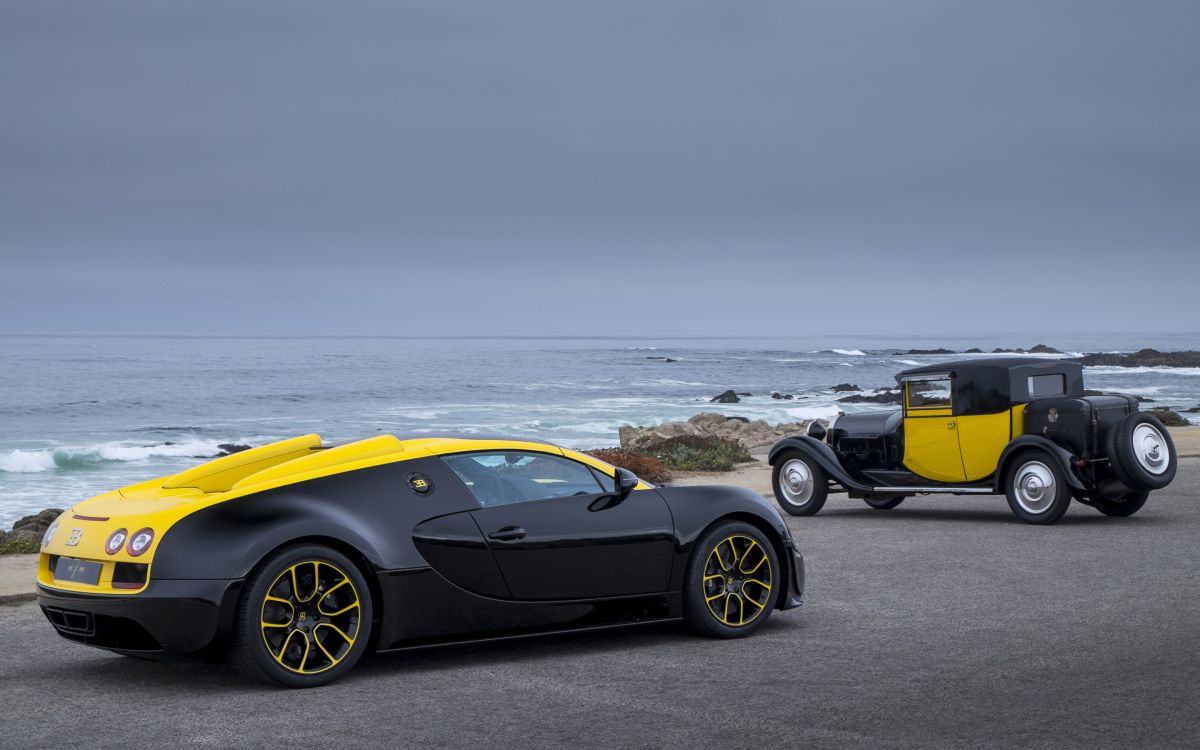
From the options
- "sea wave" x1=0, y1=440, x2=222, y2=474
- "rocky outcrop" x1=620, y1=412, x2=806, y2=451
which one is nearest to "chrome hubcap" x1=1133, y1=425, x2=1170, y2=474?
"rocky outcrop" x1=620, y1=412, x2=806, y2=451

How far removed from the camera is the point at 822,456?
52.8ft

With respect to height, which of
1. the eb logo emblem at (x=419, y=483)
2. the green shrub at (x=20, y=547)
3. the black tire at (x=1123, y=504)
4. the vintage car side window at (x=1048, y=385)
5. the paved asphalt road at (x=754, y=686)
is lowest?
the black tire at (x=1123, y=504)

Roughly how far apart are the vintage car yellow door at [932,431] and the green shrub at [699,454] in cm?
818

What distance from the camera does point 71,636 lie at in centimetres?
705

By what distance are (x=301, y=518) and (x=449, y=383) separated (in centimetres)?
7534

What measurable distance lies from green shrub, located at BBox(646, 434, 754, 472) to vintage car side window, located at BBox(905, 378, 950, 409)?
27.0 ft

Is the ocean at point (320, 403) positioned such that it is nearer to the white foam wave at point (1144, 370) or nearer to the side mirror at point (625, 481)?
the white foam wave at point (1144, 370)

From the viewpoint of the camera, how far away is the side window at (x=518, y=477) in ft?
25.1

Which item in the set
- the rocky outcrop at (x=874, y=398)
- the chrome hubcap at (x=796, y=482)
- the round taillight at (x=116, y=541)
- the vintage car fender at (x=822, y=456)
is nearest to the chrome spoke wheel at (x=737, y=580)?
the round taillight at (x=116, y=541)

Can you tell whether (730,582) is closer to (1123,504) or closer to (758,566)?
(758,566)

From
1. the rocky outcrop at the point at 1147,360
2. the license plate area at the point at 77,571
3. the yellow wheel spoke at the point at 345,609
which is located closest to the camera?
the license plate area at the point at 77,571

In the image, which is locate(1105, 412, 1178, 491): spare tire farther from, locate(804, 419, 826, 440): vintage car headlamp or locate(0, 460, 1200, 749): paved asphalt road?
locate(0, 460, 1200, 749): paved asphalt road

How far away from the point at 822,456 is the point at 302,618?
33.2 feet

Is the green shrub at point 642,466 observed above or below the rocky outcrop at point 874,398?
above
